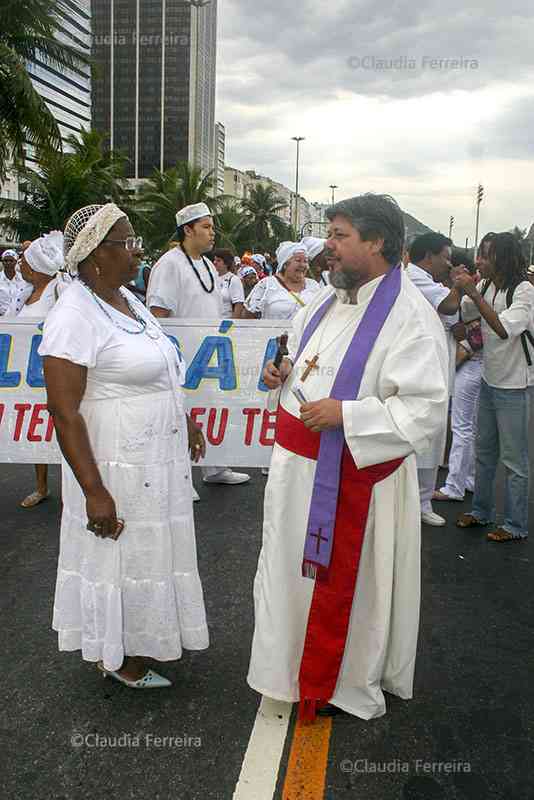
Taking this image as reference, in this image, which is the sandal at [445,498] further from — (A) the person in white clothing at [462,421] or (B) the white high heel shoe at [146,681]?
(B) the white high heel shoe at [146,681]

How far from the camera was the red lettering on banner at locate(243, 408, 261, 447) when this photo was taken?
561 centimetres

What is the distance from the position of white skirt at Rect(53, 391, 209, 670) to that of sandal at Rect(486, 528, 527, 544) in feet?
8.96

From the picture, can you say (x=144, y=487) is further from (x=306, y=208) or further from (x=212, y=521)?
(x=306, y=208)

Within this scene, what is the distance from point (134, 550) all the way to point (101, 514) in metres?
0.24

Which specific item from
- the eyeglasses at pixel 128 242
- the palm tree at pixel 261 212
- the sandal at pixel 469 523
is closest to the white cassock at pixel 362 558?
the eyeglasses at pixel 128 242

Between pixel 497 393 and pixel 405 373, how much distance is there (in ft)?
8.72

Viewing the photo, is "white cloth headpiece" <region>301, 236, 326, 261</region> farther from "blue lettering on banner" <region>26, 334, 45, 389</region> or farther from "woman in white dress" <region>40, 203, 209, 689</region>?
"woman in white dress" <region>40, 203, 209, 689</region>

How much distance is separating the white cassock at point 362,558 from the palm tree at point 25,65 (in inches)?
829

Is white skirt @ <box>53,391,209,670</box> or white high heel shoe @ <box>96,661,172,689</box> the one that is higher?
white skirt @ <box>53,391,209,670</box>

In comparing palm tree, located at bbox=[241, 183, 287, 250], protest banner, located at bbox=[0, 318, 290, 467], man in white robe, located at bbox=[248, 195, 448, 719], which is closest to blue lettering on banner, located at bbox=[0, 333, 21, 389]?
protest banner, located at bbox=[0, 318, 290, 467]

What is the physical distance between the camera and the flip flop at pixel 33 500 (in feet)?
18.6

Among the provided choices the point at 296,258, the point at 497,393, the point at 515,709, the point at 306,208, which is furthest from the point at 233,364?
the point at 306,208

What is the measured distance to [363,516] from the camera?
2.85 metres

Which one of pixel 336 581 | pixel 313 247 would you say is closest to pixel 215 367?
pixel 313 247
